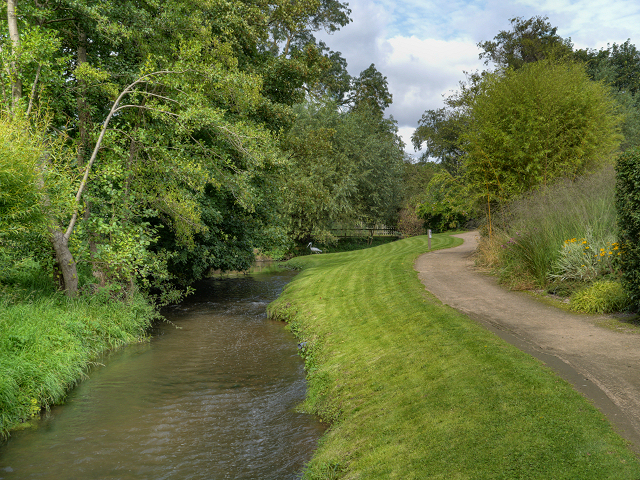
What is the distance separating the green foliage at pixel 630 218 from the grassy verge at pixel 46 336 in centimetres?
975

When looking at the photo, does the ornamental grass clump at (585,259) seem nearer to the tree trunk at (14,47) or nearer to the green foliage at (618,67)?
the tree trunk at (14,47)

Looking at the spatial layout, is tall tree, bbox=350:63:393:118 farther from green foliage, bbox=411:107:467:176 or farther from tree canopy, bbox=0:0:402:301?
tree canopy, bbox=0:0:402:301

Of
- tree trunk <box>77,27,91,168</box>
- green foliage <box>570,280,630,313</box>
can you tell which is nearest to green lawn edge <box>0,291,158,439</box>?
tree trunk <box>77,27,91,168</box>

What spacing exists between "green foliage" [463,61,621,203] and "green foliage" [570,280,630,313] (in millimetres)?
→ 6909

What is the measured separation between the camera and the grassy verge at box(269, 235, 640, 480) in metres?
3.97

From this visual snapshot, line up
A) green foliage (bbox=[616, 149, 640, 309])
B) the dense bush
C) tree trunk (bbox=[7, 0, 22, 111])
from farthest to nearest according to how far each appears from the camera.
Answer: the dense bush < tree trunk (bbox=[7, 0, 22, 111]) < green foliage (bbox=[616, 149, 640, 309])

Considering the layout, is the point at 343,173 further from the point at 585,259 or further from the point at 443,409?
the point at 443,409

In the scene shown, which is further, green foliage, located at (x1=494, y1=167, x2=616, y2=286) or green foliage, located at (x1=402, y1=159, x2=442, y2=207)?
green foliage, located at (x1=402, y1=159, x2=442, y2=207)

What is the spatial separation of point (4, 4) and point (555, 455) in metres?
13.2

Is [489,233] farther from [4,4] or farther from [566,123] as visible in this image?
[4,4]

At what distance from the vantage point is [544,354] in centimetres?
625

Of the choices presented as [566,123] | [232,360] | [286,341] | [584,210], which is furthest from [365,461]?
[566,123]

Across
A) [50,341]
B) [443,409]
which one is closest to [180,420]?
[50,341]

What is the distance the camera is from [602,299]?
8211 mm
